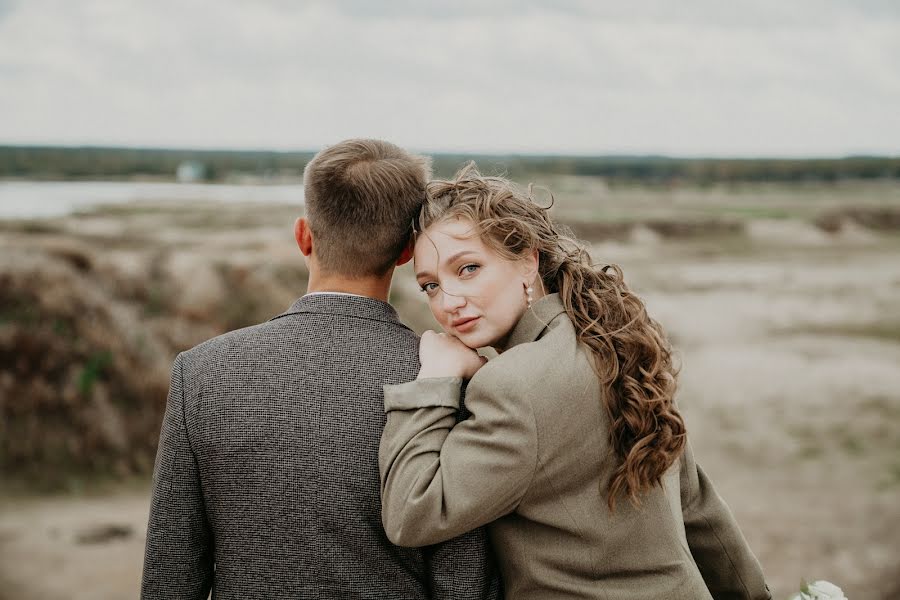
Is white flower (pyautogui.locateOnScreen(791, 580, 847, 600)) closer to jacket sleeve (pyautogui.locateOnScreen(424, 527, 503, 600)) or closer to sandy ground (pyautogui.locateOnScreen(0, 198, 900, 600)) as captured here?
sandy ground (pyautogui.locateOnScreen(0, 198, 900, 600))

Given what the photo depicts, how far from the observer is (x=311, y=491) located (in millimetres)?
1926

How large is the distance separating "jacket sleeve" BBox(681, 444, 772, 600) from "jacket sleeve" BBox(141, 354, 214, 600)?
132cm

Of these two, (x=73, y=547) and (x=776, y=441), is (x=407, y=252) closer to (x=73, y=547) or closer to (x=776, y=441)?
(x=73, y=547)

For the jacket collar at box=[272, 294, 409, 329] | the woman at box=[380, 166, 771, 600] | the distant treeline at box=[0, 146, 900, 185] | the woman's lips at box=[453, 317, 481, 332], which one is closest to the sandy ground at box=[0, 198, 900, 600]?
the woman at box=[380, 166, 771, 600]

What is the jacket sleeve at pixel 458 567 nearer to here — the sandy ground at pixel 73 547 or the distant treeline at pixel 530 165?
the sandy ground at pixel 73 547

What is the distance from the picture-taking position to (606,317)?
6.95 ft

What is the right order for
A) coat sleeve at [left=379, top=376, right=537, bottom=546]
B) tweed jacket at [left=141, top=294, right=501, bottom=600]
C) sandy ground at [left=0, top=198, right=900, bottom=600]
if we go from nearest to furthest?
coat sleeve at [left=379, top=376, right=537, bottom=546] → tweed jacket at [left=141, top=294, right=501, bottom=600] → sandy ground at [left=0, top=198, right=900, bottom=600]

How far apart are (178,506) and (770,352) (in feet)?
70.5

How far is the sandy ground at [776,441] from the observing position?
8.13 m

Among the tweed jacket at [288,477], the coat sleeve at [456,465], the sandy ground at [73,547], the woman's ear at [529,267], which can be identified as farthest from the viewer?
the sandy ground at [73,547]

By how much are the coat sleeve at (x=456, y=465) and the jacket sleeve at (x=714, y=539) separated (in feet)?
2.33

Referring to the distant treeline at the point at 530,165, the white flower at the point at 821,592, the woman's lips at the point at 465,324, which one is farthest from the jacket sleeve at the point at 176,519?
the distant treeline at the point at 530,165

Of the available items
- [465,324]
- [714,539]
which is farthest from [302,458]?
[714,539]

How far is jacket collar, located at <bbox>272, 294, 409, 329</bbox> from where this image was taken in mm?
2080
